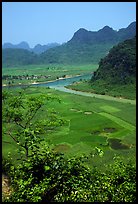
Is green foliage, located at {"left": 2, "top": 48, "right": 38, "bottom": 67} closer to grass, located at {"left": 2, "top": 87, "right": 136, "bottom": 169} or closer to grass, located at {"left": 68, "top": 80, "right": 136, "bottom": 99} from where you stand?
grass, located at {"left": 68, "top": 80, "right": 136, "bottom": 99}

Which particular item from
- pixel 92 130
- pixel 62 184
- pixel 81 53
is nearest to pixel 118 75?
pixel 92 130

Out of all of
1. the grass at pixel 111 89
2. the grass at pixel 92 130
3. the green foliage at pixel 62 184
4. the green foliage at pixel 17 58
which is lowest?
the grass at pixel 92 130

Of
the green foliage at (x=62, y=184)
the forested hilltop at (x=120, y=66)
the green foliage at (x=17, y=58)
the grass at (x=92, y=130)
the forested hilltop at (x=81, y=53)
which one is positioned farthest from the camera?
the green foliage at (x=17, y=58)

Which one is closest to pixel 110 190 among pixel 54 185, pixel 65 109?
pixel 54 185

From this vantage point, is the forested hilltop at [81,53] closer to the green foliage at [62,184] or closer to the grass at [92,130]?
the grass at [92,130]

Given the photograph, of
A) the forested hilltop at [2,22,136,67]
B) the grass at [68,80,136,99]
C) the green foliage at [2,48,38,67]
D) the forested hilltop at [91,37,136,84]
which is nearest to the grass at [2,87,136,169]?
the grass at [68,80,136,99]

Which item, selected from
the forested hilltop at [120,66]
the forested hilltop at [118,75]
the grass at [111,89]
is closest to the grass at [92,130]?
the grass at [111,89]

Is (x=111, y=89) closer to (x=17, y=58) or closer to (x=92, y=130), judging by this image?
(x=92, y=130)
